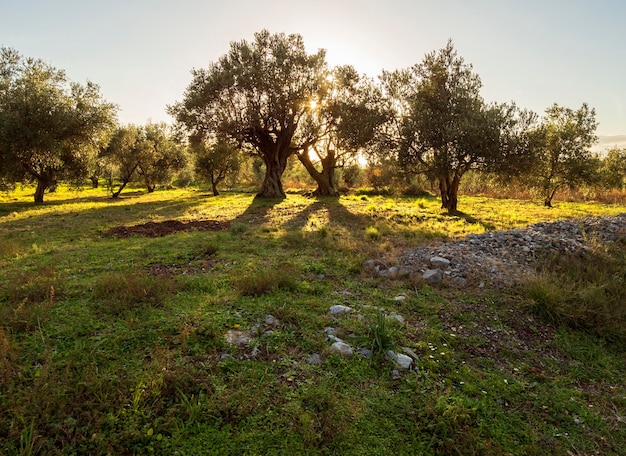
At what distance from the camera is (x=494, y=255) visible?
10664mm

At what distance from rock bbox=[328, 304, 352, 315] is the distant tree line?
18953mm

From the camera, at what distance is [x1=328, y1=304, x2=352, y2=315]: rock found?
719 centimetres

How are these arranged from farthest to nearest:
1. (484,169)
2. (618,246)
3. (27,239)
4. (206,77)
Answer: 1. (206,77)
2. (484,169)
3. (27,239)
4. (618,246)

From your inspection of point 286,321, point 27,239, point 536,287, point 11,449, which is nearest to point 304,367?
point 286,321

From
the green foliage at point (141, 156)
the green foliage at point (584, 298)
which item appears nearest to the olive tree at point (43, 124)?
the green foliage at point (141, 156)

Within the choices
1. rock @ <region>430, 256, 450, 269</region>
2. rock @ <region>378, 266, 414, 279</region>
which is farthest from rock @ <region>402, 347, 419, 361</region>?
rock @ <region>430, 256, 450, 269</region>

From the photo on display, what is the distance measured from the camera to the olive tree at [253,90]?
32344 mm

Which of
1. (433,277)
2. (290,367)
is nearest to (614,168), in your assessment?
(433,277)

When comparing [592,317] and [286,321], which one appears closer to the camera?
[286,321]

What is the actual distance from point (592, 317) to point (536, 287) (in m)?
1.13

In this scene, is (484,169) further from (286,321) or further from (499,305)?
(286,321)

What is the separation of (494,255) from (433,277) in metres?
2.82

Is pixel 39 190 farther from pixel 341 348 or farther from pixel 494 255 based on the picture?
pixel 494 255

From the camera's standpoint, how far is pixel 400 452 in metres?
3.97
